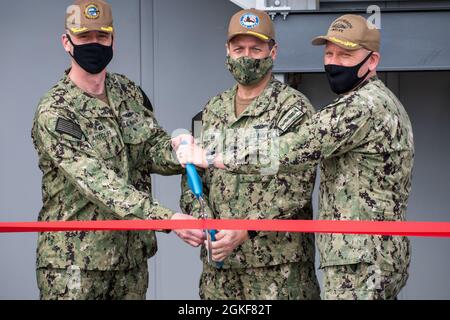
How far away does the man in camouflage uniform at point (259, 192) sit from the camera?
651 cm

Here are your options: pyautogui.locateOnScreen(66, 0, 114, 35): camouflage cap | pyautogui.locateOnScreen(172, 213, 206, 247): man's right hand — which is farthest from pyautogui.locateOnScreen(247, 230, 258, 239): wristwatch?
pyautogui.locateOnScreen(66, 0, 114, 35): camouflage cap

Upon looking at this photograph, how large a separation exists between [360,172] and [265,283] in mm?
873

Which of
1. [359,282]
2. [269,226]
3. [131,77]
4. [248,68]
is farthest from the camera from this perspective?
[131,77]

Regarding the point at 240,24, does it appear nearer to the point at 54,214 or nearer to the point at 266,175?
the point at 266,175

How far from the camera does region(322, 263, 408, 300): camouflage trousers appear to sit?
5.95 m

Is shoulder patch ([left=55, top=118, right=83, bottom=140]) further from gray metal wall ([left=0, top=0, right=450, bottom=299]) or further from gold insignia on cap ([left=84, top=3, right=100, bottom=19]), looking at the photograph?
gray metal wall ([left=0, top=0, right=450, bottom=299])

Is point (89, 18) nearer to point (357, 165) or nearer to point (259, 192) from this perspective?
point (259, 192)

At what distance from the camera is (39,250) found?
21.7ft

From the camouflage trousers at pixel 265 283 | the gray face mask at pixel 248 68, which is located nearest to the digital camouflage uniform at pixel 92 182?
the camouflage trousers at pixel 265 283

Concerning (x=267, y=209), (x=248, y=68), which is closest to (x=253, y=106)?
(x=248, y=68)

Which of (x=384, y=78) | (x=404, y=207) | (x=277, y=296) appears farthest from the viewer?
(x=384, y=78)

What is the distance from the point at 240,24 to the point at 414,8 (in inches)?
36.0

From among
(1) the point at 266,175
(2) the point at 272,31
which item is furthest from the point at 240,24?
(1) the point at 266,175

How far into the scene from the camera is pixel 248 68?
6.58 metres
